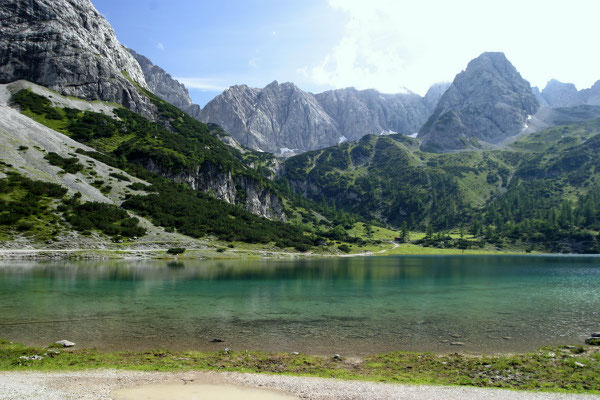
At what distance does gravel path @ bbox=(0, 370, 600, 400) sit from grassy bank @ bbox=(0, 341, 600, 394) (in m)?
1.10

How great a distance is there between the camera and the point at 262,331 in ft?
101

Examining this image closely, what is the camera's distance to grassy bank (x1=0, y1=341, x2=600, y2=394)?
19562mm

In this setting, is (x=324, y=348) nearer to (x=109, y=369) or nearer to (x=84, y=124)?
(x=109, y=369)

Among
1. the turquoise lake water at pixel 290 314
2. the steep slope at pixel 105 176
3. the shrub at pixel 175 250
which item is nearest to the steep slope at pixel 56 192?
the steep slope at pixel 105 176

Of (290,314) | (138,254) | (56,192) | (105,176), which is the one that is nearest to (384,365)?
(290,314)

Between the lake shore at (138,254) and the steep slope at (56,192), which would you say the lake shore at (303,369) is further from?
the steep slope at (56,192)

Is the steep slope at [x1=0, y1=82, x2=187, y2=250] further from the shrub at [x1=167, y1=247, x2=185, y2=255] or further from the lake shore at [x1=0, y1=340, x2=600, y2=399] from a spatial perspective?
the lake shore at [x1=0, y1=340, x2=600, y2=399]

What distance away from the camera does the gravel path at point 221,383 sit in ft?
53.6

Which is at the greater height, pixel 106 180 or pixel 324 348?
pixel 106 180

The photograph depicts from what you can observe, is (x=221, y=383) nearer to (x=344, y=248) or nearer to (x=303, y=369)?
(x=303, y=369)

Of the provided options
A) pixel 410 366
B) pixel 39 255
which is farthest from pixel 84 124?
pixel 410 366

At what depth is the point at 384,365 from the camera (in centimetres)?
2238

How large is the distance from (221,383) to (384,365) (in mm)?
10601

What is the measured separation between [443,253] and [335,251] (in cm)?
7000
